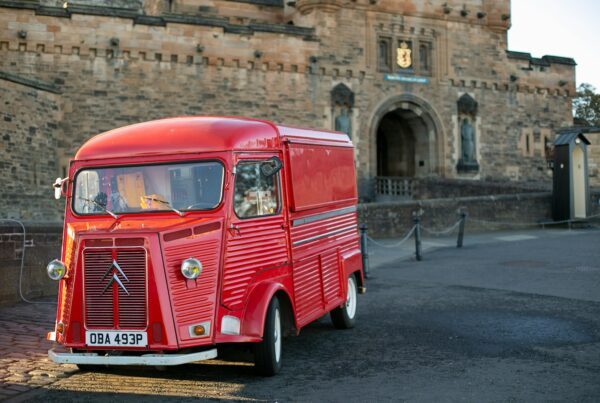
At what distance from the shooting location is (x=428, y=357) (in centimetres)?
715

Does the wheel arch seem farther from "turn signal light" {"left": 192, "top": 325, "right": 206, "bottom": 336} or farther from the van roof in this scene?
the van roof

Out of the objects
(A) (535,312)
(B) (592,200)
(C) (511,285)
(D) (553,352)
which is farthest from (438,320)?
(B) (592,200)

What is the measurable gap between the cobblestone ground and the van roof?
6.82ft

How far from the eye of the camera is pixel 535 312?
9.66 meters

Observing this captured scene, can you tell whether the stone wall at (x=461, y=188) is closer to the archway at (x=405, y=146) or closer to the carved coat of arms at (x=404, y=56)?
the archway at (x=405, y=146)

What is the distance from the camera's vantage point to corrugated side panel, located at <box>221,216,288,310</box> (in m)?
6.24

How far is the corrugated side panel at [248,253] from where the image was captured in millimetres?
6238

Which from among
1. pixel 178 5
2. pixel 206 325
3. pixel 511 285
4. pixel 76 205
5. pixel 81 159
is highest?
pixel 178 5

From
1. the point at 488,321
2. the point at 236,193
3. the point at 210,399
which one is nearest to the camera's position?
the point at 210,399

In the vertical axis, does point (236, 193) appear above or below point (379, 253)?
above

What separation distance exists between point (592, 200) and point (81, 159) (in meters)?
20.3

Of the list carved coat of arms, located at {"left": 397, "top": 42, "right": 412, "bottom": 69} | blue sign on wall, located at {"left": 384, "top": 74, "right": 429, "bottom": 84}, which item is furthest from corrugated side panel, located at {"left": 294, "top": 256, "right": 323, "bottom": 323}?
carved coat of arms, located at {"left": 397, "top": 42, "right": 412, "bottom": 69}

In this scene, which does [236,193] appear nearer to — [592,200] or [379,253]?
[379,253]

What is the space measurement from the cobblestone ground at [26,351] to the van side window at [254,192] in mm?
2321
